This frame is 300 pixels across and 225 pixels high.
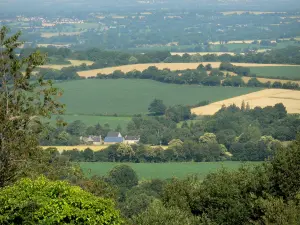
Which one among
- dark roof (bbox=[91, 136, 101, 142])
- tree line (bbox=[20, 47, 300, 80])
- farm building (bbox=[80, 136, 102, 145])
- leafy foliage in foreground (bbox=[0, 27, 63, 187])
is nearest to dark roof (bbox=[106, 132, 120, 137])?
dark roof (bbox=[91, 136, 101, 142])

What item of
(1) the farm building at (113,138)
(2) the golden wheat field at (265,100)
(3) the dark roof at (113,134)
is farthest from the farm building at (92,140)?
(2) the golden wheat field at (265,100)

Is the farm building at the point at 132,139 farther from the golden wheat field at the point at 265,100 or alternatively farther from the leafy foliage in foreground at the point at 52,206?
the leafy foliage in foreground at the point at 52,206

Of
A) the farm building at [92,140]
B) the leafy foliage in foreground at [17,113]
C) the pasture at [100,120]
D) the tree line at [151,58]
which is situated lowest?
the pasture at [100,120]

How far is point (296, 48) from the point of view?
102 metres

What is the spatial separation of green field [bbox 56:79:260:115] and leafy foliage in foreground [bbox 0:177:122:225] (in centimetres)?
4620

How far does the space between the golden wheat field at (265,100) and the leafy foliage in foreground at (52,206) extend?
44.6 metres

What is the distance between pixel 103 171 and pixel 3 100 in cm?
2151

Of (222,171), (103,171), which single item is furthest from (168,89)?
(222,171)

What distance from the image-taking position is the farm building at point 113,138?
166 ft

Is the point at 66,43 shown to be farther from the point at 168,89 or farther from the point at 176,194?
the point at 176,194

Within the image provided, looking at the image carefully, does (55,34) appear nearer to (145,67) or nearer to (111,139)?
(145,67)

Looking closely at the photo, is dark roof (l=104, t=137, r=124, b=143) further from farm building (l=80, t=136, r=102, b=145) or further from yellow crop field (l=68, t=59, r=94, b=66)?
yellow crop field (l=68, t=59, r=94, b=66)

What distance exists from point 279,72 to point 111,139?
101 feet

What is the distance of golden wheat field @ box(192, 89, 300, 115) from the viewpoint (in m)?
59.9
